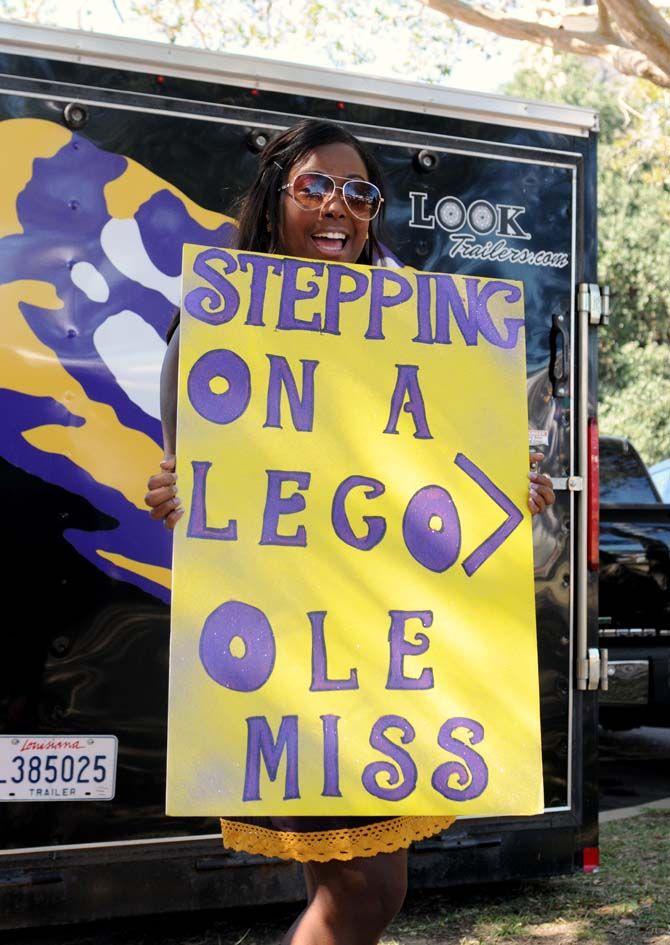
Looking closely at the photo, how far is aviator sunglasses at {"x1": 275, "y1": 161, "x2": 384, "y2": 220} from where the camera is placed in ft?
8.71

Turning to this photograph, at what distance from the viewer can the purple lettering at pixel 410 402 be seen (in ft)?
8.44

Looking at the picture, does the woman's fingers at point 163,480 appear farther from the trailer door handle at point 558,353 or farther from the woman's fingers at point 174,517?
the trailer door handle at point 558,353

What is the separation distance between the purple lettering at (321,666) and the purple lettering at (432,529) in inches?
9.6

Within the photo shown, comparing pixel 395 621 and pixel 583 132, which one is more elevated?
pixel 583 132

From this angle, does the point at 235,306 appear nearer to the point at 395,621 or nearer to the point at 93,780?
the point at 395,621

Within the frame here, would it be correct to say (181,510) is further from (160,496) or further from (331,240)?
(331,240)

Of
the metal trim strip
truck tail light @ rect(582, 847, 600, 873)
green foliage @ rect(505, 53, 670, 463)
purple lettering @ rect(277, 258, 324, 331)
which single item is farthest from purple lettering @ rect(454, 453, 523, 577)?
green foliage @ rect(505, 53, 670, 463)

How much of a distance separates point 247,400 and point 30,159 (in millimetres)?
1765

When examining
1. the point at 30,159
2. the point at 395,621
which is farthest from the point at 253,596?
the point at 30,159

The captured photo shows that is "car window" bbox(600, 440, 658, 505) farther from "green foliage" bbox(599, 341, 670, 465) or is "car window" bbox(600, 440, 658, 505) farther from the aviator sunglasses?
"green foliage" bbox(599, 341, 670, 465)

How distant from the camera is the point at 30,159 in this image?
12.6 ft

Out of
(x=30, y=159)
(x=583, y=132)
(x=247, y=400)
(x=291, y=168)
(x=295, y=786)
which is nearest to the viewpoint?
(x=295, y=786)

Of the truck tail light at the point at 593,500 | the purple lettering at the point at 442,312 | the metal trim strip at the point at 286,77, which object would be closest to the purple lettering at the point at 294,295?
the purple lettering at the point at 442,312

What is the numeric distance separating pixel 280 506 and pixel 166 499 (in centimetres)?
23
